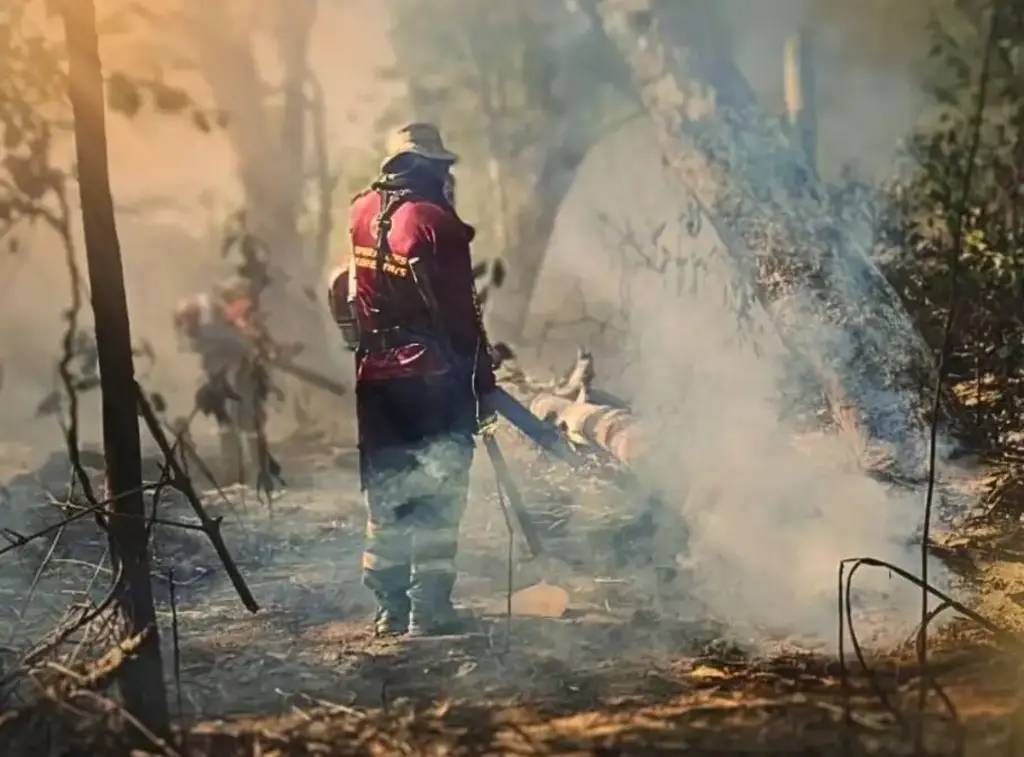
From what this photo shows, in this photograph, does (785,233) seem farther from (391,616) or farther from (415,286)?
(391,616)

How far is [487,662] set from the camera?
5.39 feet

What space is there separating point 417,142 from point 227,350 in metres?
0.40

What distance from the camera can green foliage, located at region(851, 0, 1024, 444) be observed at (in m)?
1.67

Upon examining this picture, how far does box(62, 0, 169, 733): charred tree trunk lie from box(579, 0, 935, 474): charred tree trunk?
76 centimetres

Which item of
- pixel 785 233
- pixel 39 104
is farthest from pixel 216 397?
pixel 785 233

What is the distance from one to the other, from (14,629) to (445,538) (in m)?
0.63

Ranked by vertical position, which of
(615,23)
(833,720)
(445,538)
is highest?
(615,23)

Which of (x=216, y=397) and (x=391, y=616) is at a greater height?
(x=216, y=397)

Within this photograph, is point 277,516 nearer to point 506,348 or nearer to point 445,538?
point 445,538

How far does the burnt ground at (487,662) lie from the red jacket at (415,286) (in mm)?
159

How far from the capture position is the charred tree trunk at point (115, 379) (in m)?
A: 1.60

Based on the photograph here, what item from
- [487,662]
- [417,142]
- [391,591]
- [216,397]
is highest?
[417,142]

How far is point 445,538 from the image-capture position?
1.66m

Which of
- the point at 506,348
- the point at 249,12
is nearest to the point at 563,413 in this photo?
the point at 506,348
